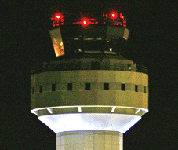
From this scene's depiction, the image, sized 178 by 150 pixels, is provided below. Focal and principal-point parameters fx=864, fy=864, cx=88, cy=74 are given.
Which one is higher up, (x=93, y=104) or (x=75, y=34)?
(x=75, y=34)

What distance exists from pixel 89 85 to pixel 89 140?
533cm

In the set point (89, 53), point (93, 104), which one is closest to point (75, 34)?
point (89, 53)

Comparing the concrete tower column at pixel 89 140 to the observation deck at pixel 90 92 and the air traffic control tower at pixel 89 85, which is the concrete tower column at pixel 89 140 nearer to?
the air traffic control tower at pixel 89 85

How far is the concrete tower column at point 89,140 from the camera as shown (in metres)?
78.3

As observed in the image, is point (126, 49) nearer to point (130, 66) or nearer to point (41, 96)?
point (130, 66)

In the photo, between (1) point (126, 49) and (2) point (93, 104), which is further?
(1) point (126, 49)

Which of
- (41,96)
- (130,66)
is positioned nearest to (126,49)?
(130,66)

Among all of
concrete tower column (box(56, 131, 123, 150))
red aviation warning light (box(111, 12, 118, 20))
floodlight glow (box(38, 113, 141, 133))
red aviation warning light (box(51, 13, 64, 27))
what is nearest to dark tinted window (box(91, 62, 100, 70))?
floodlight glow (box(38, 113, 141, 133))

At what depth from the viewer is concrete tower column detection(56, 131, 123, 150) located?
78312 millimetres

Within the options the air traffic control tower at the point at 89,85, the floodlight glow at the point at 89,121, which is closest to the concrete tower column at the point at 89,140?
the air traffic control tower at the point at 89,85

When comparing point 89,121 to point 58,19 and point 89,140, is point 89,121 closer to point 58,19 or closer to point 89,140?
point 89,140

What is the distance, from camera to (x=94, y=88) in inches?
3007

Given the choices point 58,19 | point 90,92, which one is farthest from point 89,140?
point 58,19

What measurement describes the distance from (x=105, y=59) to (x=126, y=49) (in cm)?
433
